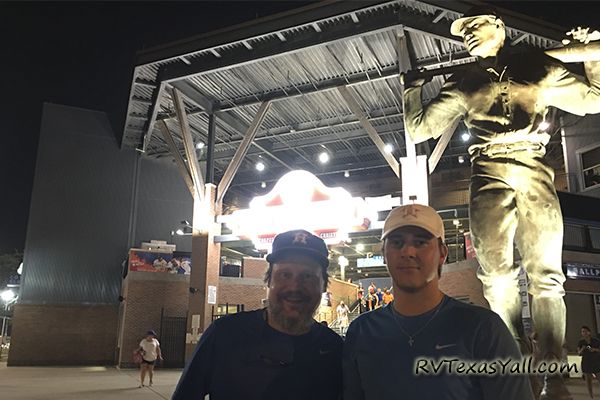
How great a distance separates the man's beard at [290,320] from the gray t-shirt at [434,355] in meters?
0.27

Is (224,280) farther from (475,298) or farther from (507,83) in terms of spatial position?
(507,83)

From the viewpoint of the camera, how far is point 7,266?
41031 mm

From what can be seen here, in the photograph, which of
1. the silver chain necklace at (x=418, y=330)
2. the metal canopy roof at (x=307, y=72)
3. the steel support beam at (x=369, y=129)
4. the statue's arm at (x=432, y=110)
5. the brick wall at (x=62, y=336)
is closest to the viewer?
the silver chain necklace at (x=418, y=330)

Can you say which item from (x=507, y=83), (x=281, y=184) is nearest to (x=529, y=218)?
(x=507, y=83)

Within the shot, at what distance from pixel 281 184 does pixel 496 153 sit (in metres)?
13.4

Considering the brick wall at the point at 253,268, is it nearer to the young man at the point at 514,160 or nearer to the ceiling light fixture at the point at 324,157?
the ceiling light fixture at the point at 324,157

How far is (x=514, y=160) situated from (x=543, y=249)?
24.4 inches

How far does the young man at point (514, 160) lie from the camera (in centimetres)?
347

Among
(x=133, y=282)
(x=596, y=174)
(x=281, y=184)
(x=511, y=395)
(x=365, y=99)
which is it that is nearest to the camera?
(x=511, y=395)

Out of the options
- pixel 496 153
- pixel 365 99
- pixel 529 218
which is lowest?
pixel 529 218

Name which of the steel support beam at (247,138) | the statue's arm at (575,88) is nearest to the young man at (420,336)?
the statue's arm at (575,88)

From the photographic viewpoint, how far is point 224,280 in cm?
2348

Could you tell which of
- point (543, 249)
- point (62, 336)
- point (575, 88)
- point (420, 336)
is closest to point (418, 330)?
point (420, 336)

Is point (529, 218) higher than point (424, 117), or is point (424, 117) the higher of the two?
point (424, 117)
